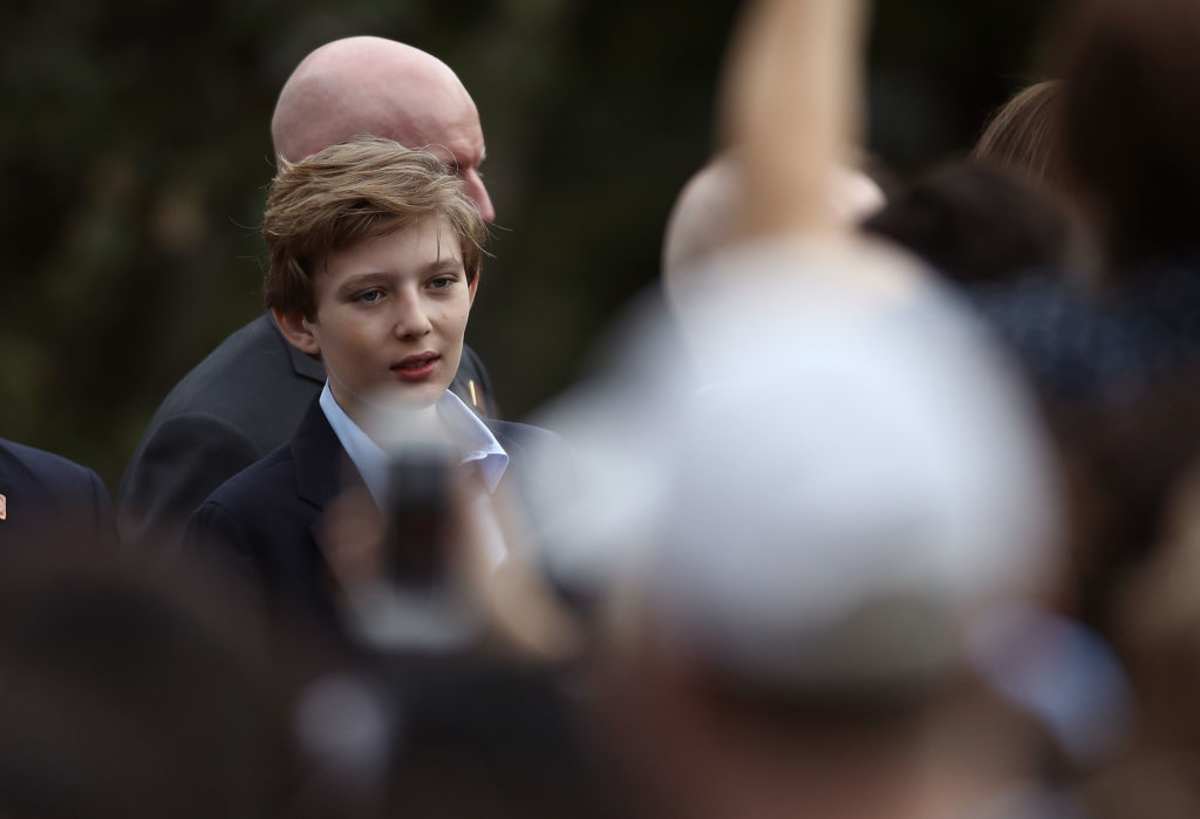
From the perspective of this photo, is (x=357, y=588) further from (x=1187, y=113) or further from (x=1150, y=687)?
(x=1187, y=113)

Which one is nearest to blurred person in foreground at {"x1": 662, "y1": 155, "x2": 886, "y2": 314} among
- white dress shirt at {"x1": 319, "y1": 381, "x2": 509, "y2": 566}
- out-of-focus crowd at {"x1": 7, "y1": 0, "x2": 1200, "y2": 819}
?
out-of-focus crowd at {"x1": 7, "y1": 0, "x2": 1200, "y2": 819}

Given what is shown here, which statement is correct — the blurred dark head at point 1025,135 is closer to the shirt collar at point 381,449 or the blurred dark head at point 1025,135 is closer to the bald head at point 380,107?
the shirt collar at point 381,449

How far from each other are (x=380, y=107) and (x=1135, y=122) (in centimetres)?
167

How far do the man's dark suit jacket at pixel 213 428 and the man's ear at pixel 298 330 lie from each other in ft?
0.70

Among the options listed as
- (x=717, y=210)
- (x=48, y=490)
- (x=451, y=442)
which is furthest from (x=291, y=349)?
(x=717, y=210)

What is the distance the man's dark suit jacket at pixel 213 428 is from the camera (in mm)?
3066

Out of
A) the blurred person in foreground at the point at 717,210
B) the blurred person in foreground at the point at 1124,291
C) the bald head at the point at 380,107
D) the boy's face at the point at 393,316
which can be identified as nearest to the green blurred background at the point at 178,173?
the bald head at the point at 380,107

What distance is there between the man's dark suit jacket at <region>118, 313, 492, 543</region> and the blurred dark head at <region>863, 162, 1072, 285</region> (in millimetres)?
1295

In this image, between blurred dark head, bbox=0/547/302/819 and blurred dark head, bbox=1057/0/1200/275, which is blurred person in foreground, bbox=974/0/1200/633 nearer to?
blurred dark head, bbox=1057/0/1200/275

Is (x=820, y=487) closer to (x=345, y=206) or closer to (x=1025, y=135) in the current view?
(x=1025, y=135)

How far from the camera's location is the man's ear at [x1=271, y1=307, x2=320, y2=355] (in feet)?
9.68

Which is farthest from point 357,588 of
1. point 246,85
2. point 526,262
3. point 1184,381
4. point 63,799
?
point 526,262

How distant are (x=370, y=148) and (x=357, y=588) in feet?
4.96

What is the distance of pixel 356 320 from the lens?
2.85 m
